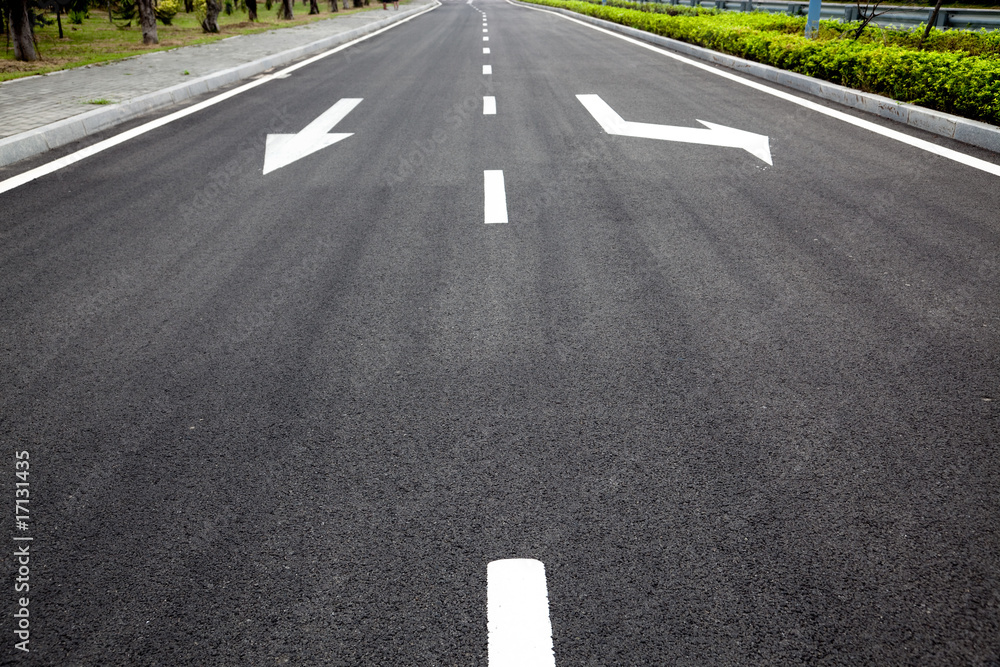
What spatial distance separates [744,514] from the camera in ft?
7.64

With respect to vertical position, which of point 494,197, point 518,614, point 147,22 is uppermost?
point 147,22

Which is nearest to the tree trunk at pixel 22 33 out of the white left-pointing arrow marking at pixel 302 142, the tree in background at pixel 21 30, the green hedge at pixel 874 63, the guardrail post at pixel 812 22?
the tree in background at pixel 21 30

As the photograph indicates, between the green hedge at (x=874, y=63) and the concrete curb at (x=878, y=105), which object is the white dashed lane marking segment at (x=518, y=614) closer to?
the concrete curb at (x=878, y=105)

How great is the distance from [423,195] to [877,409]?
399 cm

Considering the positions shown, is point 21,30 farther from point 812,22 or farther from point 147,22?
point 812,22

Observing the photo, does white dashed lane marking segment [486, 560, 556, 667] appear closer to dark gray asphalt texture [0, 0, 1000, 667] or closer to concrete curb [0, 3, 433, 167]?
dark gray asphalt texture [0, 0, 1000, 667]

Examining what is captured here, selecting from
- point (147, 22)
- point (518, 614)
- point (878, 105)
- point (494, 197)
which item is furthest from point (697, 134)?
point (147, 22)

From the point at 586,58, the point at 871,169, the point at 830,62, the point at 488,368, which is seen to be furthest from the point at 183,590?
the point at 586,58

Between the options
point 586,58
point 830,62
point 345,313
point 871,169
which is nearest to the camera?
point 345,313

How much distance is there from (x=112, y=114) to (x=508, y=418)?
839cm

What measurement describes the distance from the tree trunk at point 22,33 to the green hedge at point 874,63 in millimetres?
14223

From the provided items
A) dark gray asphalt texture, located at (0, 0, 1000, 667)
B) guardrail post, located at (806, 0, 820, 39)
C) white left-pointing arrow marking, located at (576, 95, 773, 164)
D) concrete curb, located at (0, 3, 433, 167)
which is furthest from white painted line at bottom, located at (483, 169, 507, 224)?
guardrail post, located at (806, 0, 820, 39)

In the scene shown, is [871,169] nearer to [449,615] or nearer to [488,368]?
[488,368]

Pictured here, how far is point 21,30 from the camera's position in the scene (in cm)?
1379
